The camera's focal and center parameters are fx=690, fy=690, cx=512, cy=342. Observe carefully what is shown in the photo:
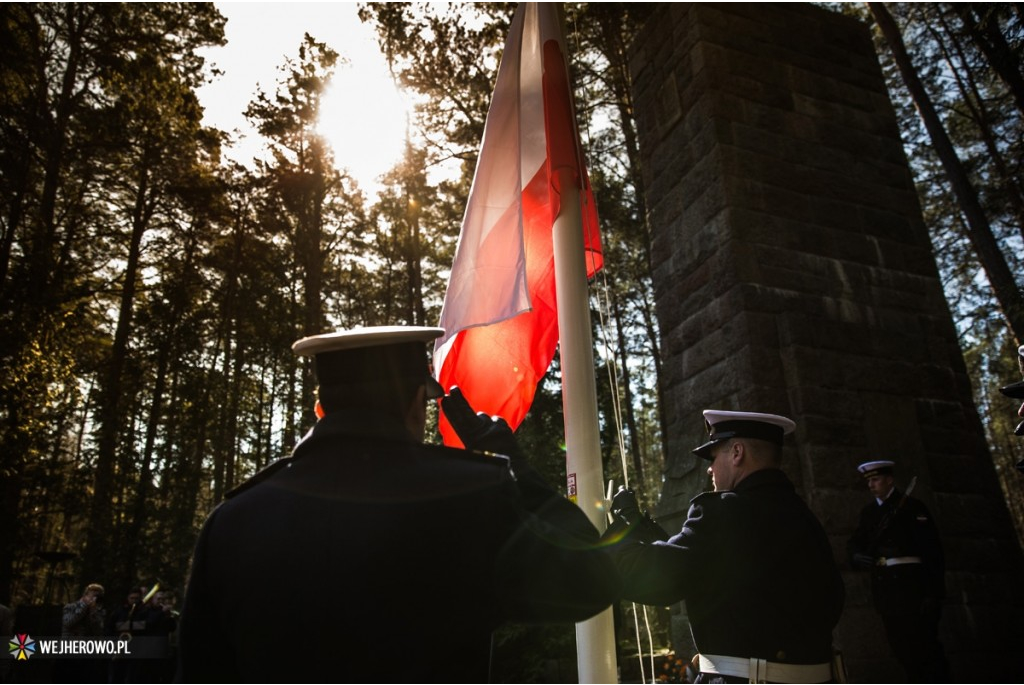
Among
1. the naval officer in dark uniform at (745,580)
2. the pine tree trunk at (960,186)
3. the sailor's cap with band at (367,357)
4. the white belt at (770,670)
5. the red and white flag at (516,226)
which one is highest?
the pine tree trunk at (960,186)

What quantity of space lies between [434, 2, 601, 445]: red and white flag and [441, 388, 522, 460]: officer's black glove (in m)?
1.40

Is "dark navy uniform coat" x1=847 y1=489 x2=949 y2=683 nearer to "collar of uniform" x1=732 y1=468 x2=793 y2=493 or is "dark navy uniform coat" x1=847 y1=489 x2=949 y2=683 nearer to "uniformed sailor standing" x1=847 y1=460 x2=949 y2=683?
"uniformed sailor standing" x1=847 y1=460 x2=949 y2=683

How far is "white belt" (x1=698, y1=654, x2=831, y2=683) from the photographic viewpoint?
2.50 m

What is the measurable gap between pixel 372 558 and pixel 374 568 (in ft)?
0.07

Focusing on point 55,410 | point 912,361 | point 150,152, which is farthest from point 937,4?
point 55,410

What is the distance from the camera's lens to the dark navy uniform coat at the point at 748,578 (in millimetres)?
2498

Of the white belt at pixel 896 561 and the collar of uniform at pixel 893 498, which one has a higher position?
the collar of uniform at pixel 893 498

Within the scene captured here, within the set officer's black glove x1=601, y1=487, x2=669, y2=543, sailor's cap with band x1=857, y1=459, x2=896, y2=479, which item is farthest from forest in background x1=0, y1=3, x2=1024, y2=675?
officer's black glove x1=601, y1=487, x2=669, y2=543

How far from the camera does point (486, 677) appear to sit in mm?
1553

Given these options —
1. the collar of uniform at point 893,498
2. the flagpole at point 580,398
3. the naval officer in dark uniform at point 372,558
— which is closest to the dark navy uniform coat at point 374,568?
the naval officer in dark uniform at point 372,558

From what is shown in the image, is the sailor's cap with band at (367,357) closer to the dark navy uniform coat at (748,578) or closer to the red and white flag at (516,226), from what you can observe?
the dark navy uniform coat at (748,578)

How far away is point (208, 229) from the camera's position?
21.0 m

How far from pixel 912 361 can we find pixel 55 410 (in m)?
18.1

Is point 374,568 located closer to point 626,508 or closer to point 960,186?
point 626,508
